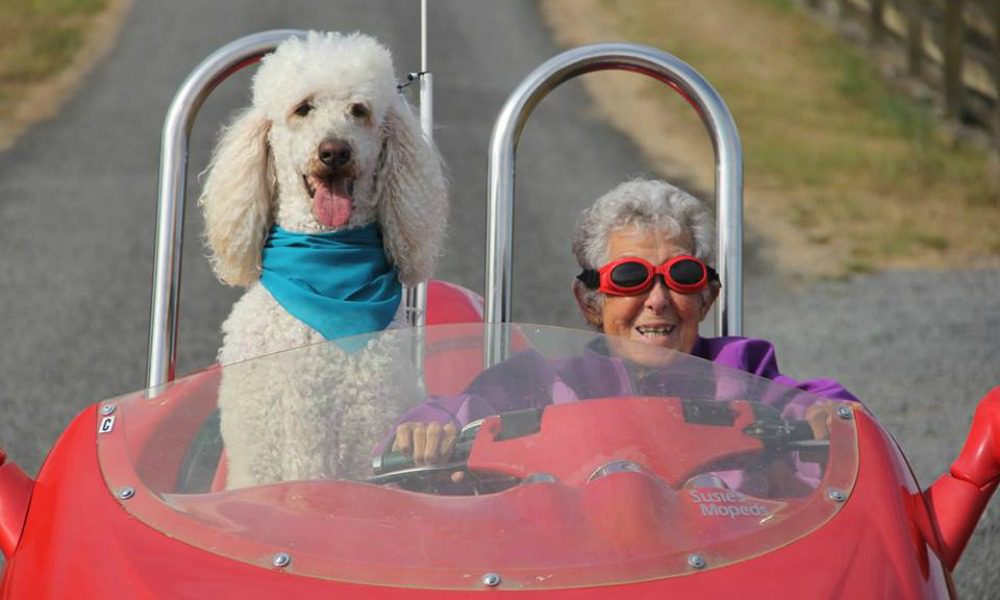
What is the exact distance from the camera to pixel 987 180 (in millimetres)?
11578

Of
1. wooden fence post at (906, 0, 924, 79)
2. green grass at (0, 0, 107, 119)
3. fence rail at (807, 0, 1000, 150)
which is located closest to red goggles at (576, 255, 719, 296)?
fence rail at (807, 0, 1000, 150)

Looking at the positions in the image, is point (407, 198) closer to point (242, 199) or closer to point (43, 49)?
point (242, 199)

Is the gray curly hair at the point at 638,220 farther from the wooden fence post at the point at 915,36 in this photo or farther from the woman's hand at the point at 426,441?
the wooden fence post at the point at 915,36

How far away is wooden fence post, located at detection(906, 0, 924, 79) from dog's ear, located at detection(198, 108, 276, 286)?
38.2 ft

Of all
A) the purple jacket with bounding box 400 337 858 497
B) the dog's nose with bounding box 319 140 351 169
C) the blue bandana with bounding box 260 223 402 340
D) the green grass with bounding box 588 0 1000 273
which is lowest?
the purple jacket with bounding box 400 337 858 497

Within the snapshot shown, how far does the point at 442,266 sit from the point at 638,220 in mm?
6083

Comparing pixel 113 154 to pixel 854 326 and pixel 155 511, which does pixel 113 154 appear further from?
pixel 155 511

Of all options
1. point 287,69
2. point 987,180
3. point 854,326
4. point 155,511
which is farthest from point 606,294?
point 987,180

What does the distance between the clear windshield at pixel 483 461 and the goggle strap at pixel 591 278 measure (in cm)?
61

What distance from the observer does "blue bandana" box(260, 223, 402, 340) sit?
282cm

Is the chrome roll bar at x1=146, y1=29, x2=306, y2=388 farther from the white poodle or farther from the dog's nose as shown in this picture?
the dog's nose

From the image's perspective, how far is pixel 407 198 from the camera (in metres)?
2.97

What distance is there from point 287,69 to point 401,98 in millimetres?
254

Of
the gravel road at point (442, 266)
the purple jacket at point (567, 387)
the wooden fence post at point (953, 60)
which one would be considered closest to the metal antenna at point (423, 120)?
the purple jacket at point (567, 387)
